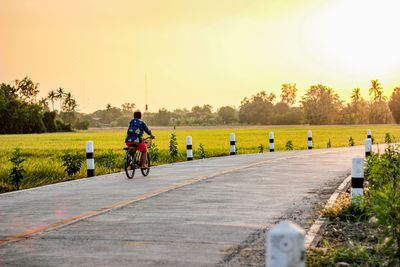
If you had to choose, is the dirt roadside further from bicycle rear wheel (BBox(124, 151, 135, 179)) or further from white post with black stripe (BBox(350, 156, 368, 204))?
bicycle rear wheel (BBox(124, 151, 135, 179))

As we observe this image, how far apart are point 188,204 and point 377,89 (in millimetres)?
165064

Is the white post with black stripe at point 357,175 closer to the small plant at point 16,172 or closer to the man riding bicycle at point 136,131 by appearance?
the man riding bicycle at point 136,131

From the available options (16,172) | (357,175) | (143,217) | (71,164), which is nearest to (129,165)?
(71,164)

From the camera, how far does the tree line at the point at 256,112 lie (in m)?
90.7

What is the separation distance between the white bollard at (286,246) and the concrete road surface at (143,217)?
2612mm

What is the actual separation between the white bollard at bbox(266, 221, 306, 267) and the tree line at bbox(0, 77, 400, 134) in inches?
3542

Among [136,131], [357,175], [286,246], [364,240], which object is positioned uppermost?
[136,131]

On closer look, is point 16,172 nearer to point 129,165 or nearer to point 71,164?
point 71,164

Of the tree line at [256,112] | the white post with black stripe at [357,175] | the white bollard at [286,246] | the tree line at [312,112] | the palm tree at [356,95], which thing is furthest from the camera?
the palm tree at [356,95]

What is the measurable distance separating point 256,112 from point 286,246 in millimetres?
137639

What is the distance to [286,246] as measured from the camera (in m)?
2.91

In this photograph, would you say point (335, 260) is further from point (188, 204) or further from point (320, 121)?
point (320, 121)

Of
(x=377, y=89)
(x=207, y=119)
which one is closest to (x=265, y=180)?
(x=207, y=119)

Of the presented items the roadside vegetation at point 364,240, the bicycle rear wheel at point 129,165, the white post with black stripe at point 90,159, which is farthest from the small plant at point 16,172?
the roadside vegetation at point 364,240
